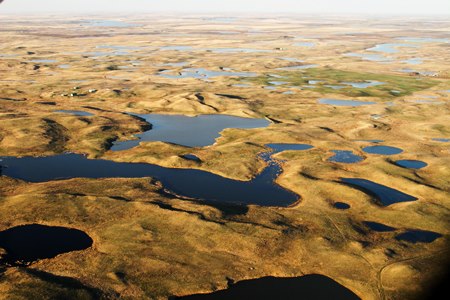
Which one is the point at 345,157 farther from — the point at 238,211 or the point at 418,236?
the point at 238,211

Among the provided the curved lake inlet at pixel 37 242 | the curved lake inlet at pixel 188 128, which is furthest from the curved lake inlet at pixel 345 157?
the curved lake inlet at pixel 37 242

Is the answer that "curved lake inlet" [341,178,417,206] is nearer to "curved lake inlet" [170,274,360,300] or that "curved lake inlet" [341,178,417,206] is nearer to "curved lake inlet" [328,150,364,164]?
"curved lake inlet" [328,150,364,164]

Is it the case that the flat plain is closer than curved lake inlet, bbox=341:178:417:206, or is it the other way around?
the flat plain

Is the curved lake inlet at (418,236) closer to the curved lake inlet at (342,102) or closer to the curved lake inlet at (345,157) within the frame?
the curved lake inlet at (345,157)

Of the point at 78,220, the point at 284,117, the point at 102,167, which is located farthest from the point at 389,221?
the point at 284,117

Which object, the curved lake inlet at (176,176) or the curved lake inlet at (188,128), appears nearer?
the curved lake inlet at (176,176)

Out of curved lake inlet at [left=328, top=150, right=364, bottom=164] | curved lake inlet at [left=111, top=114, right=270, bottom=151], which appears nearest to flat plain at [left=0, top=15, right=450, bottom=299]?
curved lake inlet at [left=328, top=150, right=364, bottom=164]
